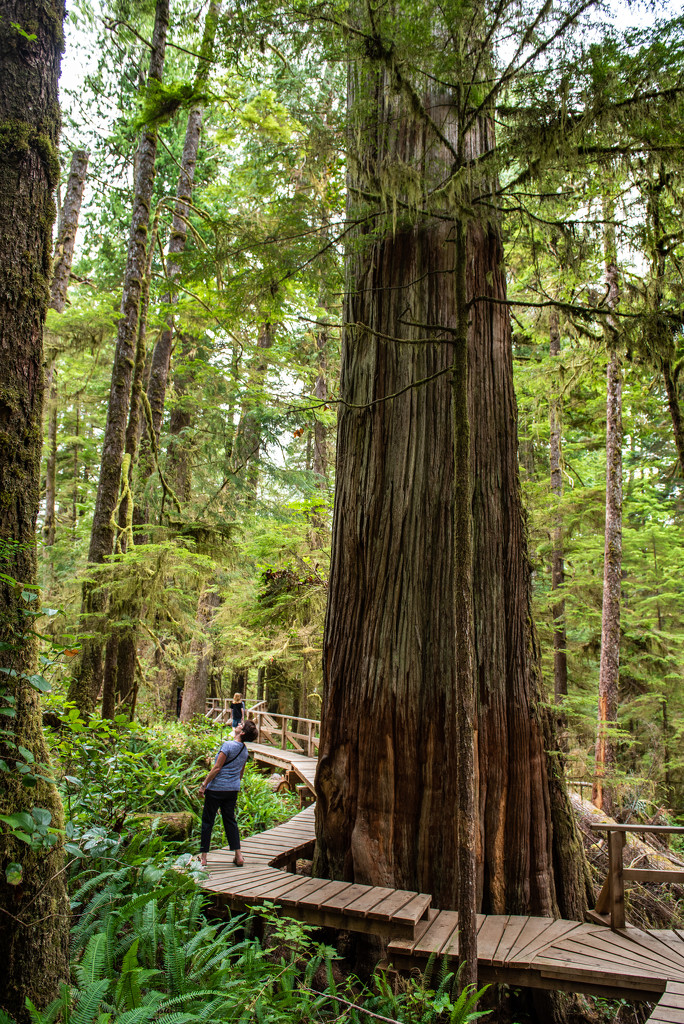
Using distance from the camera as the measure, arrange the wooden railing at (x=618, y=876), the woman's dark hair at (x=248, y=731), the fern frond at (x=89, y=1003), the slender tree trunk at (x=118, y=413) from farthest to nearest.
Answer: the slender tree trunk at (x=118, y=413) → the woman's dark hair at (x=248, y=731) → the wooden railing at (x=618, y=876) → the fern frond at (x=89, y=1003)

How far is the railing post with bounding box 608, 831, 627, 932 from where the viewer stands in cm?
369

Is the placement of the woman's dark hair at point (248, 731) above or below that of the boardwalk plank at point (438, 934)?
above

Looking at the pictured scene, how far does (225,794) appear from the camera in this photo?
16.4 feet

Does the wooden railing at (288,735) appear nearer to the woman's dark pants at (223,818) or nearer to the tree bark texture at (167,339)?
the tree bark texture at (167,339)

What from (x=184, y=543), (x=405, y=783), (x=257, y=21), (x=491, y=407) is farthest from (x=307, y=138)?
(x=184, y=543)

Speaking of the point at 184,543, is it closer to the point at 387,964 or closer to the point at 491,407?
the point at 491,407

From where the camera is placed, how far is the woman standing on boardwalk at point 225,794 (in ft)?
16.0

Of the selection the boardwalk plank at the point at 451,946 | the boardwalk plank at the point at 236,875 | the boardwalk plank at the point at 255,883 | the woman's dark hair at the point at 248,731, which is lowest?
the boardwalk plank at the point at 236,875

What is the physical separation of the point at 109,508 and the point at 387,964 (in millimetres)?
6200

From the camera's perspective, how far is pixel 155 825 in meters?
5.08

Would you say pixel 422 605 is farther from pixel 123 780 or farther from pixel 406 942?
pixel 123 780

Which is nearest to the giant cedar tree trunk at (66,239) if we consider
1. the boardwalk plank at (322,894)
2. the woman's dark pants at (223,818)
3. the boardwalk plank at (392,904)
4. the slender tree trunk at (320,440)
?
the slender tree trunk at (320,440)

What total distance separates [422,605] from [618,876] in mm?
2194

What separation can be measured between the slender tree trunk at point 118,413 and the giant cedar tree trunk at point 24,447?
15.8 ft
